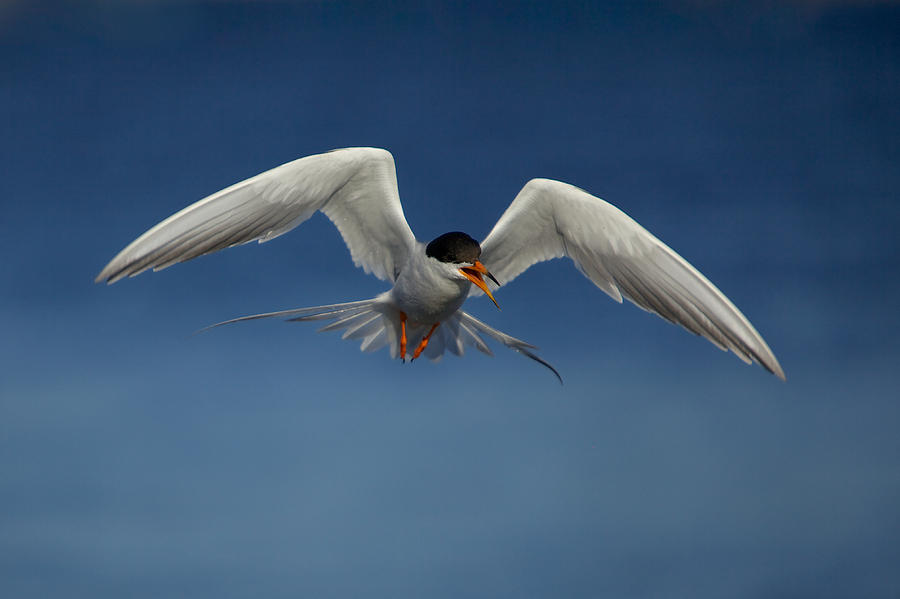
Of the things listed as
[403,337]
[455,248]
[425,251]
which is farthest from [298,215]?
[403,337]

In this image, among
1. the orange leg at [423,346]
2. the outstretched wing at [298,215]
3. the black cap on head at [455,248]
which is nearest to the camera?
the outstretched wing at [298,215]

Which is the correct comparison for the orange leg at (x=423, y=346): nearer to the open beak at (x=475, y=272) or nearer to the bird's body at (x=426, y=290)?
the bird's body at (x=426, y=290)

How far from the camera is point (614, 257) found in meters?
3.52

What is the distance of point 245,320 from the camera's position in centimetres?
328

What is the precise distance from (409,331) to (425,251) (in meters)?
0.86

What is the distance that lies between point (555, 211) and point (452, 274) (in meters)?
0.68

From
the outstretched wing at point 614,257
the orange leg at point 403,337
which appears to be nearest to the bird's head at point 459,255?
the outstretched wing at point 614,257

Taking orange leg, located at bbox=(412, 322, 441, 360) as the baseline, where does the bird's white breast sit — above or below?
above

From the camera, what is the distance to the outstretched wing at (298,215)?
3.09 meters

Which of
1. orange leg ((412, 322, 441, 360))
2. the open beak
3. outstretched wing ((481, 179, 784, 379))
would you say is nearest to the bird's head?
the open beak

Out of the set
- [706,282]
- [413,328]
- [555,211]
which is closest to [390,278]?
[413,328]

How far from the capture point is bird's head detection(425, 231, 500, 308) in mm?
3523

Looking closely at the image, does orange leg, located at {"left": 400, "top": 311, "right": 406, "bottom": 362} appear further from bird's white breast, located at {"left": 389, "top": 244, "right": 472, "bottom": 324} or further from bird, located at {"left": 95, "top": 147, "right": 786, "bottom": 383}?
bird's white breast, located at {"left": 389, "top": 244, "right": 472, "bottom": 324}

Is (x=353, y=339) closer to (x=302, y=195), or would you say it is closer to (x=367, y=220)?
(x=367, y=220)
